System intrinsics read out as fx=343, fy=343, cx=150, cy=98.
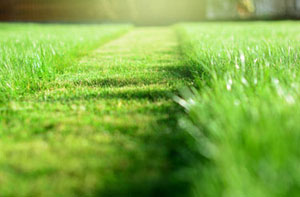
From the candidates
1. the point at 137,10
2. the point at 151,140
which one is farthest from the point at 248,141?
the point at 137,10

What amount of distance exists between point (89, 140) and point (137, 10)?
2142cm

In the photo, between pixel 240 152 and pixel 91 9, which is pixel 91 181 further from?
pixel 91 9

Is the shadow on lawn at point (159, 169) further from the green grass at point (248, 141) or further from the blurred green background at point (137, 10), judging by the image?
the blurred green background at point (137, 10)

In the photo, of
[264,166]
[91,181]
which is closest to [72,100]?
[91,181]

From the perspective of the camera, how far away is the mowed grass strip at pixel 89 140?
127cm

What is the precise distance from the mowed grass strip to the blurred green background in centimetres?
1779

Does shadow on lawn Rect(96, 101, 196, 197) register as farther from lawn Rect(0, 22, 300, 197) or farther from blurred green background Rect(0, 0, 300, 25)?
blurred green background Rect(0, 0, 300, 25)

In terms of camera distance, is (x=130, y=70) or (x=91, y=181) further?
(x=130, y=70)

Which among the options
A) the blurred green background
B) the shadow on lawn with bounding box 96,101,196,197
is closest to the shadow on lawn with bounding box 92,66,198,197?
the shadow on lawn with bounding box 96,101,196,197

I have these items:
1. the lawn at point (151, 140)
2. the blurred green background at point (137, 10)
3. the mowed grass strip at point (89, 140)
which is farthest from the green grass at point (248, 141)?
the blurred green background at point (137, 10)

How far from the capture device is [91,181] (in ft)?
4.21

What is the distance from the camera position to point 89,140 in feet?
5.47

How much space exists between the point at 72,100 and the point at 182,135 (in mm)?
1018

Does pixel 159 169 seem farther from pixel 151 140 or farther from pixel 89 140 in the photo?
pixel 89 140
